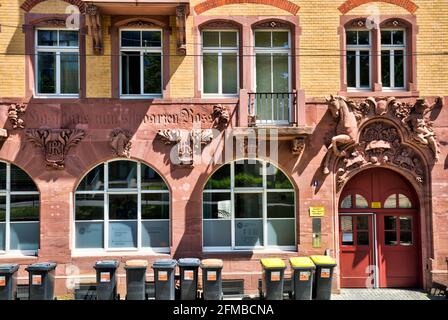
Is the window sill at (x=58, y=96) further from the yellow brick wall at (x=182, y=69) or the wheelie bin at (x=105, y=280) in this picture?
the wheelie bin at (x=105, y=280)

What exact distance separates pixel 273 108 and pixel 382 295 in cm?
517

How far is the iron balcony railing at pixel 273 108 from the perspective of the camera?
1193 cm

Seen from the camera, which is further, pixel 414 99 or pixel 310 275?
pixel 414 99

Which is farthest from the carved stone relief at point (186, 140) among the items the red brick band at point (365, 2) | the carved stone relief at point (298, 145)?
the red brick band at point (365, 2)

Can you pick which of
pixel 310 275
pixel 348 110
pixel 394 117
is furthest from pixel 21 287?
pixel 394 117

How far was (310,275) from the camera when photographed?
32.9ft

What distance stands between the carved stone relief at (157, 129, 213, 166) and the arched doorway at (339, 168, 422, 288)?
380 cm

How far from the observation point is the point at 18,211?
38.8 feet

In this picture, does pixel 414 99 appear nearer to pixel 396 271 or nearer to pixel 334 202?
pixel 334 202

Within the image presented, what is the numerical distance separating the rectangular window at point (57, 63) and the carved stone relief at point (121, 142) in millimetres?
1456

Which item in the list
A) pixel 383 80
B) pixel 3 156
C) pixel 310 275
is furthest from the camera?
pixel 383 80

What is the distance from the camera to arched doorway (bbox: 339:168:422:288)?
481 inches

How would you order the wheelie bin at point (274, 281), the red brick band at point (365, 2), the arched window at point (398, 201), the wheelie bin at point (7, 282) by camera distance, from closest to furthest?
the wheelie bin at point (7, 282)
the wheelie bin at point (274, 281)
the red brick band at point (365, 2)
the arched window at point (398, 201)

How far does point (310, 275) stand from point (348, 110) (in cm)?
416
